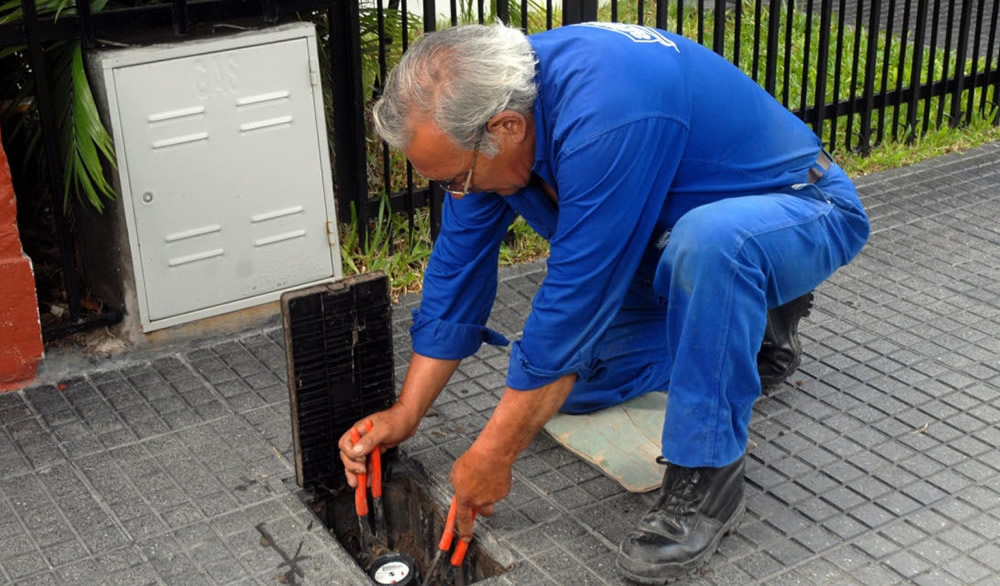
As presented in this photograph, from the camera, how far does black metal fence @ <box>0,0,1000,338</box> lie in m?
3.97

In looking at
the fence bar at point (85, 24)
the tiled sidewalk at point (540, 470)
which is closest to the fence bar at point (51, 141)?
the fence bar at point (85, 24)

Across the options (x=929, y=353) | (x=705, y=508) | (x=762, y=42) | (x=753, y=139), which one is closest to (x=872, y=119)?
(x=762, y=42)

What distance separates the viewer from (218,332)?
4.36 m

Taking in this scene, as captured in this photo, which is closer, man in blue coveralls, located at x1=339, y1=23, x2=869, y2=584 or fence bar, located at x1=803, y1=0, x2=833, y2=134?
man in blue coveralls, located at x1=339, y1=23, x2=869, y2=584

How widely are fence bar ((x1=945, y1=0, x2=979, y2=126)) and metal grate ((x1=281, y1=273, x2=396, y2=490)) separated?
3881 millimetres

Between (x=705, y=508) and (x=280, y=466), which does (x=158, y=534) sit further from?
(x=705, y=508)

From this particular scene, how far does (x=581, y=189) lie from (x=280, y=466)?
133cm

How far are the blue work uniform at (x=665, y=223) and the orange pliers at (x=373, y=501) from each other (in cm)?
29

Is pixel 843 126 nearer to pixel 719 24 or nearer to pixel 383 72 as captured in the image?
pixel 719 24

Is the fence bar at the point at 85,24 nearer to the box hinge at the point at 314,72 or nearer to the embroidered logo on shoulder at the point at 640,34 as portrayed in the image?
the box hinge at the point at 314,72

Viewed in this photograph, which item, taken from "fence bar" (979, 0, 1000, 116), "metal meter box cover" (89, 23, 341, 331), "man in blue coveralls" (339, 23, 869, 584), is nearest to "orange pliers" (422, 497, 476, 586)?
"man in blue coveralls" (339, 23, 869, 584)

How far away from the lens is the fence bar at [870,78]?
18.8 feet

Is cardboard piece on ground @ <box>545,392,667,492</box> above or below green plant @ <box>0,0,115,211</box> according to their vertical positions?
below

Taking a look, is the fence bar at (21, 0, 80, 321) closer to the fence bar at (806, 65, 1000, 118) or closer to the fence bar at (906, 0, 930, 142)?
the fence bar at (806, 65, 1000, 118)
